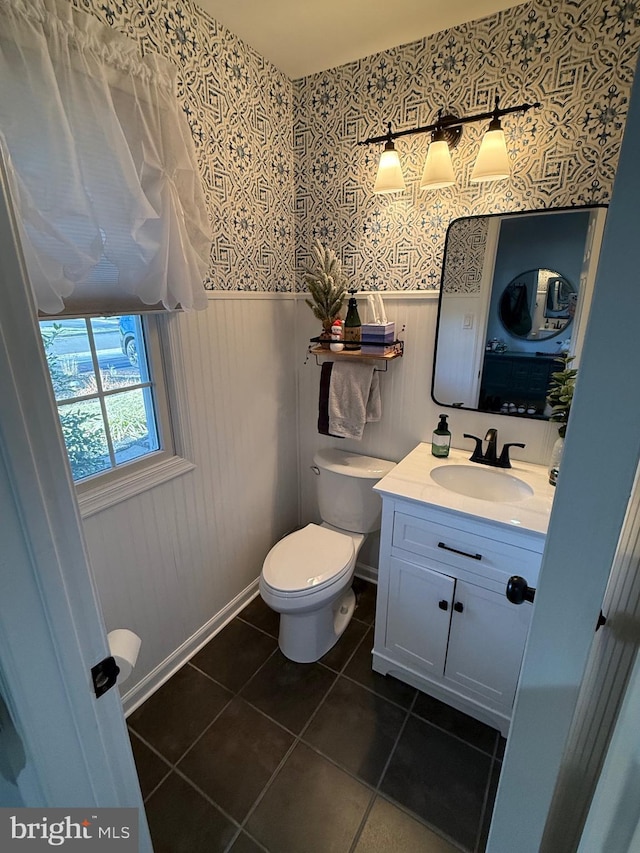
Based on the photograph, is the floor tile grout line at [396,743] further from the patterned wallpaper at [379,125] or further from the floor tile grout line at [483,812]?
the patterned wallpaper at [379,125]

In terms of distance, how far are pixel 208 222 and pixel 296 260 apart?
68 cm

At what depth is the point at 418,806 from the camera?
1229mm

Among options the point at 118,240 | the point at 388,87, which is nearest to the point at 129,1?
the point at 118,240

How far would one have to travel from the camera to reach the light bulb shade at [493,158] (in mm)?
1351

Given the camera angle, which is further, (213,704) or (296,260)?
(296,260)

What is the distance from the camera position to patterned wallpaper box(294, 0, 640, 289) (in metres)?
1.27

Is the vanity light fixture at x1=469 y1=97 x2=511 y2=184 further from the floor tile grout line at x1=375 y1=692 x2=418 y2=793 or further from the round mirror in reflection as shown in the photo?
the floor tile grout line at x1=375 y1=692 x2=418 y2=793

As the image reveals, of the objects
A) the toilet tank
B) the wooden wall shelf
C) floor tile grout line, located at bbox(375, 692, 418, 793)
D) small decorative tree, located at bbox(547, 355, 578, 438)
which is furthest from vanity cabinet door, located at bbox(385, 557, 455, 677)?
the wooden wall shelf

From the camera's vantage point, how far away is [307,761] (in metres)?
1.35

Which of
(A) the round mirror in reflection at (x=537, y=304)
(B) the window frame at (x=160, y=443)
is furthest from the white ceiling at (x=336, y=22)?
(B) the window frame at (x=160, y=443)

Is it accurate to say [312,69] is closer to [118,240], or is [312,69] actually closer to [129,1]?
[129,1]

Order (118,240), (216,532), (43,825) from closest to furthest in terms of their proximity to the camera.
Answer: (43,825), (118,240), (216,532)

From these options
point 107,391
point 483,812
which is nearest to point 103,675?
point 107,391

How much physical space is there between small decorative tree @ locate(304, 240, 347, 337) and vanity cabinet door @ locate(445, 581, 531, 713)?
4.12 ft
